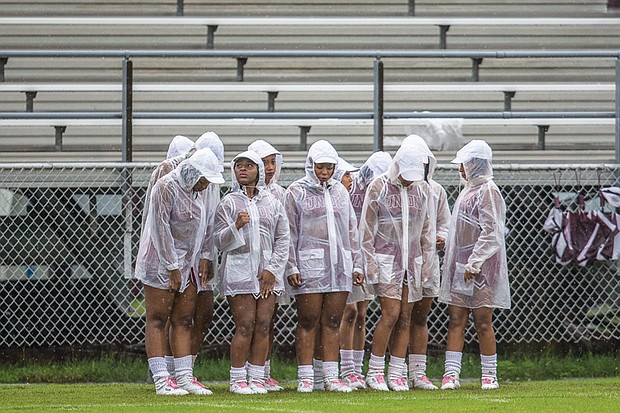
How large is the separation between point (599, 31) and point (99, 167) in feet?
17.7

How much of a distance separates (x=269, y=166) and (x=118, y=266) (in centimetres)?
218

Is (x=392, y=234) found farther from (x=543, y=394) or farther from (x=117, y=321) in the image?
(x=117, y=321)

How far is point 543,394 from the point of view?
27.7 ft

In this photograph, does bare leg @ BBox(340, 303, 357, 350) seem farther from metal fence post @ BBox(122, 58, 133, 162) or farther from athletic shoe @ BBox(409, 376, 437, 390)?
metal fence post @ BBox(122, 58, 133, 162)

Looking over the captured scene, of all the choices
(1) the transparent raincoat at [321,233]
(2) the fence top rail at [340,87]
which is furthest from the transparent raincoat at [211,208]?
(2) the fence top rail at [340,87]

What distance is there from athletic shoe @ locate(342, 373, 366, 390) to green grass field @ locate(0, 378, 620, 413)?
A: 261 mm

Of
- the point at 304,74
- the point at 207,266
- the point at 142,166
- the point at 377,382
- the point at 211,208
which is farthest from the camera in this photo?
the point at 304,74

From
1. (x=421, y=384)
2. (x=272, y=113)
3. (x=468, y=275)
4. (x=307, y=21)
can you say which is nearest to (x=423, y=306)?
(x=468, y=275)

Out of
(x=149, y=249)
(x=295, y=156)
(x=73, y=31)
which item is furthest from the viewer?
(x=73, y=31)

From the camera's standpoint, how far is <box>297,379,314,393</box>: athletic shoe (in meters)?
8.56

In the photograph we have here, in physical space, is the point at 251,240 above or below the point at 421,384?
above

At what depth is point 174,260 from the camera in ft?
27.4

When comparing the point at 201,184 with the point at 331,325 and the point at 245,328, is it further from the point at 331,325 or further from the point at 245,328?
the point at 331,325

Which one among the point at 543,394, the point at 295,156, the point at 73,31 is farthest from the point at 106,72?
the point at 543,394
